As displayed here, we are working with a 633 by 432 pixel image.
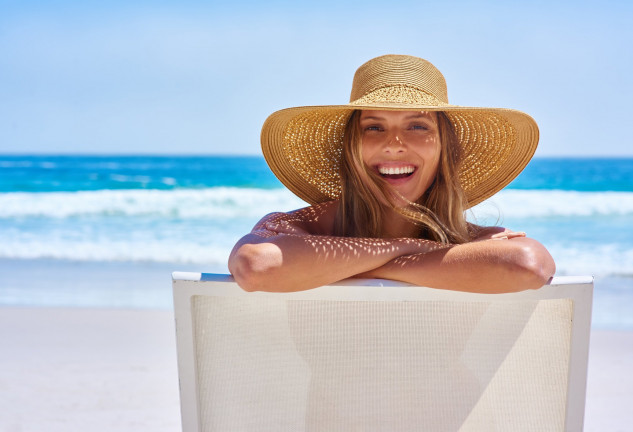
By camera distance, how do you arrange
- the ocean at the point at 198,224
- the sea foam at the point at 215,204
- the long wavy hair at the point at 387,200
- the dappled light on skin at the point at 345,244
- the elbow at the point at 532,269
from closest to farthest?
the elbow at the point at 532,269, the dappled light on skin at the point at 345,244, the long wavy hair at the point at 387,200, the ocean at the point at 198,224, the sea foam at the point at 215,204

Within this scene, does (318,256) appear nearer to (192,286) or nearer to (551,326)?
(192,286)

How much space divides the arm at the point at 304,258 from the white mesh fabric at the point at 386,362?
53 mm

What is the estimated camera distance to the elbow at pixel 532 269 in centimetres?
121

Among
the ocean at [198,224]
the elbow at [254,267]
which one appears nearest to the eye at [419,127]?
the ocean at [198,224]

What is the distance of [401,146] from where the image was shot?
192 centimetres

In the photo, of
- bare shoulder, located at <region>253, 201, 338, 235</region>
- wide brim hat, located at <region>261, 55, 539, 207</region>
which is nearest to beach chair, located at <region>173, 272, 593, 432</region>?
bare shoulder, located at <region>253, 201, 338, 235</region>

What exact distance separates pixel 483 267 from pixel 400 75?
3.06 feet

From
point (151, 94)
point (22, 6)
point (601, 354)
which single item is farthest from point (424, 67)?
point (151, 94)

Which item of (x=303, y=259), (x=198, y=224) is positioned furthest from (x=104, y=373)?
(x=198, y=224)

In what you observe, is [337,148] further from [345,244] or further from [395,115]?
[345,244]

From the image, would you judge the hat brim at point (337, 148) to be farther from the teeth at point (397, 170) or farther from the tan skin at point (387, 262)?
the tan skin at point (387, 262)

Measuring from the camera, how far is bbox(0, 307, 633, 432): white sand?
301 centimetres

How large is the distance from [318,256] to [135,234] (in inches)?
355

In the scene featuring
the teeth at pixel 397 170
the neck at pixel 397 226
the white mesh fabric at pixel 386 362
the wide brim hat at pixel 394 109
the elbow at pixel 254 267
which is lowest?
the white mesh fabric at pixel 386 362
